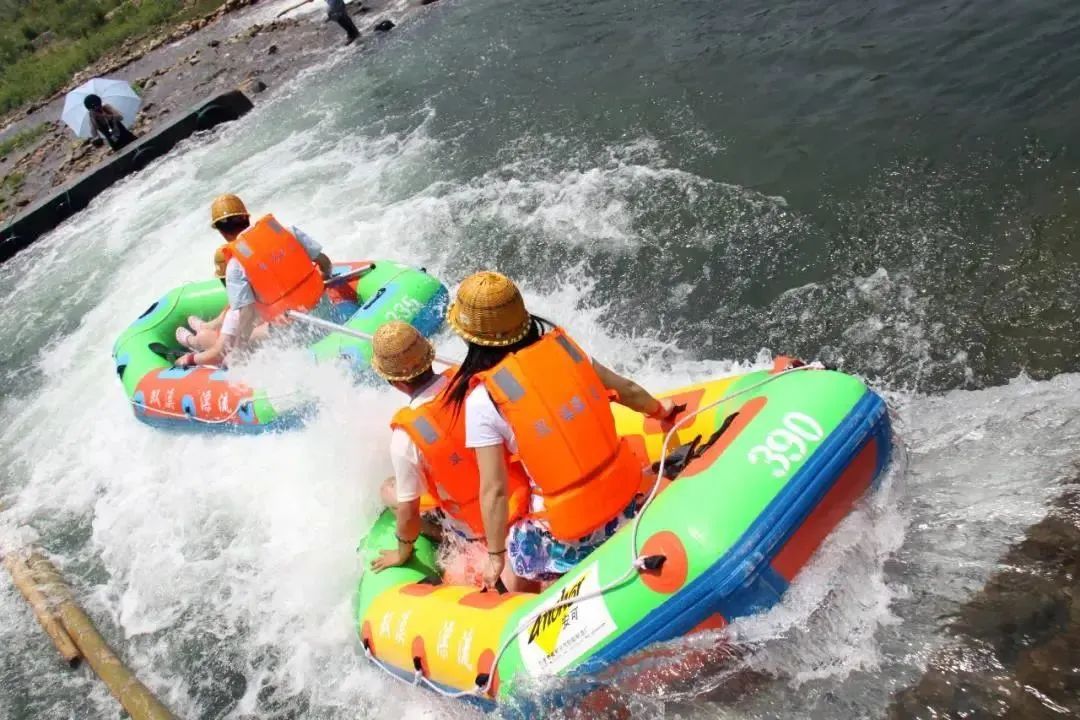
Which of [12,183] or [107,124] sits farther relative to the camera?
[12,183]

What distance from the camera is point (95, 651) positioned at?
193 inches

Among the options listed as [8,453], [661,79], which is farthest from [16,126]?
[661,79]

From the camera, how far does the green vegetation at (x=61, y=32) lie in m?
20.2

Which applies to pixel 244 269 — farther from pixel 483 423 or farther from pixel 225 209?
pixel 483 423

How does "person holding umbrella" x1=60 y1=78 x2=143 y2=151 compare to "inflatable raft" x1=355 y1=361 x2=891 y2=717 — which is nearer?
"inflatable raft" x1=355 y1=361 x2=891 y2=717

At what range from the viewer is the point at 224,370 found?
6371 millimetres

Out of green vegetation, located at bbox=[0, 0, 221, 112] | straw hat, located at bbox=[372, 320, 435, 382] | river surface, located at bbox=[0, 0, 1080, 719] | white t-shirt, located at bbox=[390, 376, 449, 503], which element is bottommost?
river surface, located at bbox=[0, 0, 1080, 719]

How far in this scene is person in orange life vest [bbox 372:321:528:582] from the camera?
11.6ft

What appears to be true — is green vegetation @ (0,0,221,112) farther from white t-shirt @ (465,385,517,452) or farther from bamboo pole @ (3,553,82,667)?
white t-shirt @ (465,385,517,452)

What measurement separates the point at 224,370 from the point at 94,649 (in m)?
2.17

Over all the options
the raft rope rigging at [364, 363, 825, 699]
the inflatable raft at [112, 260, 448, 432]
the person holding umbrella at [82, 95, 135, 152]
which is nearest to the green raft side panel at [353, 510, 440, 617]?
the raft rope rigging at [364, 363, 825, 699]

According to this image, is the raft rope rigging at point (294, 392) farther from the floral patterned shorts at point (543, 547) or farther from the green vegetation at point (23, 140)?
the green vegetation at point (23, 140)

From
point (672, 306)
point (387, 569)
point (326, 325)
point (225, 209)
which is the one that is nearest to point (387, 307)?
point (326, 325)

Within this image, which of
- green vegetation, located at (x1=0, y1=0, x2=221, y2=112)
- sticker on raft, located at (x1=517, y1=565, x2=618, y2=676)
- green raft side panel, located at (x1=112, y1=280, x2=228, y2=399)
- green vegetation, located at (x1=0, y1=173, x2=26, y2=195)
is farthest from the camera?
green vegetation, located at (x1=0, y1=0, x2=221, y2=112)
